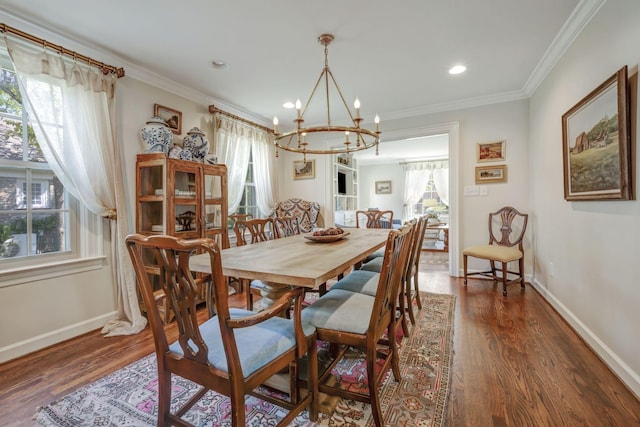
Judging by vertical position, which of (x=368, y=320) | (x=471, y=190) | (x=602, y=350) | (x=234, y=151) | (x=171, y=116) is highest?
(x=171, y=116)

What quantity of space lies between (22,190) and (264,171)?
2.75 meters

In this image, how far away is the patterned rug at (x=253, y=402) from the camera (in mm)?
1408

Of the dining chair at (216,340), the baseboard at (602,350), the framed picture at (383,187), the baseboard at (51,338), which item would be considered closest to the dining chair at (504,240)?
the baseboard at (602,350)

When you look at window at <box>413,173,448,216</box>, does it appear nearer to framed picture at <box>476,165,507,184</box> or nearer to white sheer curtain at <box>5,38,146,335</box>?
framed picture at <box>476,165,507,184</box>

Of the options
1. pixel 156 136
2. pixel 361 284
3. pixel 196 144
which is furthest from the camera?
pixel 196 144

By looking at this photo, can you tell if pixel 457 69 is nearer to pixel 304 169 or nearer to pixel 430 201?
pixel 304 169

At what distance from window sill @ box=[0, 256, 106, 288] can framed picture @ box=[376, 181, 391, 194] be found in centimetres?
768

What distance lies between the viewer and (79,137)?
A: 7.63 ft

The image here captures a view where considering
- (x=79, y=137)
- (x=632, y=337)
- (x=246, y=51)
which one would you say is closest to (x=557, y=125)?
(x=632, y=337)

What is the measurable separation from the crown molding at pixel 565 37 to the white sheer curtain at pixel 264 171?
138 inches

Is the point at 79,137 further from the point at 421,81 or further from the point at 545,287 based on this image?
the point at 545,287

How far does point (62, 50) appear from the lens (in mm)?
2213

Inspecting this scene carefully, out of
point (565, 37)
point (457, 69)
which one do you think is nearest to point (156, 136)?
point (457, 69)

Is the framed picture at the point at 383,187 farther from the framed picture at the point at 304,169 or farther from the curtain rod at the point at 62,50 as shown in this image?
the curtain rod at the point at 62,50
